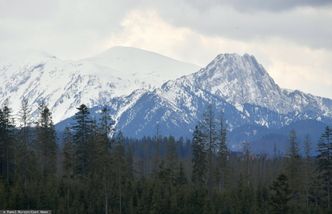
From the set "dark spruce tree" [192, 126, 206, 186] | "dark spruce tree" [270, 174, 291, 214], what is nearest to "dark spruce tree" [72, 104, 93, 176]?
"dark spruce tree" [192, 126, 206, 186]

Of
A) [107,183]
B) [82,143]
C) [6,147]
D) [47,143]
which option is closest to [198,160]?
[82,143]

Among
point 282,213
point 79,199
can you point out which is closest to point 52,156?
point 79,199

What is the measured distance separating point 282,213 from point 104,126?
25708mm

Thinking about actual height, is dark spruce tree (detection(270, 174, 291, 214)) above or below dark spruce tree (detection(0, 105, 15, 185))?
below


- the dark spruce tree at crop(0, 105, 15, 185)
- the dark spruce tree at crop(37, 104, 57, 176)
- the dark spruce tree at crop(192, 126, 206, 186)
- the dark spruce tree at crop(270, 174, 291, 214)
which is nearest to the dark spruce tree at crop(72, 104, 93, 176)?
the dark spruce tree at crop(37, 104, 57, 176)

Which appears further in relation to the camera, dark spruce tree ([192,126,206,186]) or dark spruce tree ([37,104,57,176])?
dark spruce tree ([192,126,206,186])

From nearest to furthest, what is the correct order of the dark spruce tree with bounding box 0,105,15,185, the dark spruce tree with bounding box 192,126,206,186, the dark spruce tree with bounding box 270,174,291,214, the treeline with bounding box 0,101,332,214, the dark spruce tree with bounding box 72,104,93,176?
the dark spruce tree with bounding box 270,174,291,214, the treeline with bounding box 0,101,332,214, the dark spruce tree with bounding box 0,105,15,185, the dark spruce tree with bounding box 72,104,93,176, the dark spruce tree with bounding box 192,126,206,186

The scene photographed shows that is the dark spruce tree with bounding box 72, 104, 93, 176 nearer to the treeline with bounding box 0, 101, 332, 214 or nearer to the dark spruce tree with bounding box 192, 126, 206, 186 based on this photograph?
the treeline with bounding box 0, 101, 332, 214

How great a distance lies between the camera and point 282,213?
90812mm

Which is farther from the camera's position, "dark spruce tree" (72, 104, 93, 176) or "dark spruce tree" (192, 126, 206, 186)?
"dark spruce tree" (192, 126, 206, 186)

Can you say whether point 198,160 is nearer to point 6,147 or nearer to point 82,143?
point 82,143

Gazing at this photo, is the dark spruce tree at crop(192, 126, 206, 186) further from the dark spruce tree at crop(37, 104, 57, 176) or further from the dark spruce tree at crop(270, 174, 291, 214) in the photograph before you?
the dark spruce tree at crop(270, 174, 291, 214)

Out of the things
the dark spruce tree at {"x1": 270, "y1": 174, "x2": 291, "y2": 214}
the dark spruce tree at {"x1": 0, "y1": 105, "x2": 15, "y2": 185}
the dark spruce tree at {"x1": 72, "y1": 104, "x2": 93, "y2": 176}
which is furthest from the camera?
the dark spruce tree at {"x1": 72, "y1": 104, "x2": 93, "y2": 176}

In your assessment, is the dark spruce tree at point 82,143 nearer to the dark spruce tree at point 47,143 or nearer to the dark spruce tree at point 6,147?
the dark spruce tree at point 47,143
